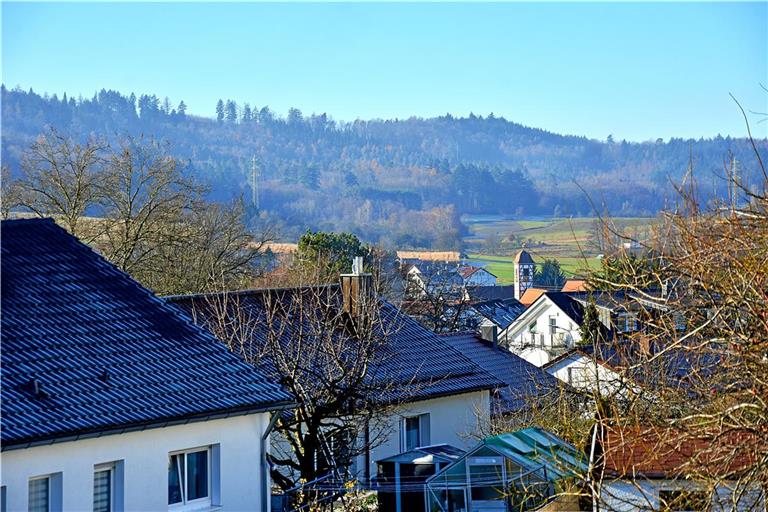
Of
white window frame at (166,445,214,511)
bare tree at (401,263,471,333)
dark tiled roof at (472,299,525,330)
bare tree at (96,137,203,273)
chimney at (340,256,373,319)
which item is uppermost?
bare tree at (96,137,203,273)

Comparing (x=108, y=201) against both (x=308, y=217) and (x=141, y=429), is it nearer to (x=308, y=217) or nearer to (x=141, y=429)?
(x=141, y=429)

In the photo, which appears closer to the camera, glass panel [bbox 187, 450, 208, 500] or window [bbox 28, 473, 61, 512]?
window [bbox 28, 473, 61, 512]

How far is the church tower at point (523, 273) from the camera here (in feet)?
378

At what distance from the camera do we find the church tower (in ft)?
378

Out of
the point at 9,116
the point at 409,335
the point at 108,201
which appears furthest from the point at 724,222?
the point at 9,116

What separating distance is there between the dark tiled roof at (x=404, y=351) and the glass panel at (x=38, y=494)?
341 inches

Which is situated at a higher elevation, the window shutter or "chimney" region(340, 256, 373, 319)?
"chimney" region(340, 256, 373, 319)

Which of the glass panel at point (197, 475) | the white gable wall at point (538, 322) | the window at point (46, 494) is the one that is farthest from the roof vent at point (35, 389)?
the white gable wall at point (538, 322)

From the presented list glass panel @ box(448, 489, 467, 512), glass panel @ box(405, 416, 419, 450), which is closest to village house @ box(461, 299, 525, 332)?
glass panel @ box(405, 416, 419, 450)

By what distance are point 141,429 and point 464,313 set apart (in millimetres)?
47856

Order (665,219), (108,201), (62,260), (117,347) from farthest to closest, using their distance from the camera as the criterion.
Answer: (108,201) < (62,260) < (117,347) < (665,219)

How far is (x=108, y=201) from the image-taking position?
126ft

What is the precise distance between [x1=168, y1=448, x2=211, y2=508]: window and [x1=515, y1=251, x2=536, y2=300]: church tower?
3956 inches

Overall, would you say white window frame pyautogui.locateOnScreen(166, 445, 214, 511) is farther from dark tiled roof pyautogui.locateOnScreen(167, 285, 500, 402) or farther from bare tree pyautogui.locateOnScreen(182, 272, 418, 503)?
dark tiled roof pyautogui.locateOnScreen(167, 285, 500, 402)
